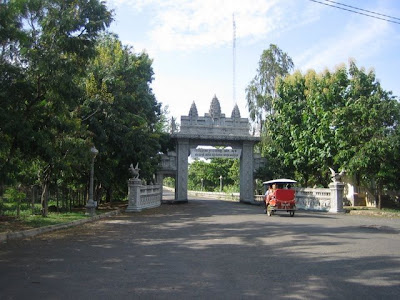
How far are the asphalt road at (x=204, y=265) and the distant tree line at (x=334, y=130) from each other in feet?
34.4

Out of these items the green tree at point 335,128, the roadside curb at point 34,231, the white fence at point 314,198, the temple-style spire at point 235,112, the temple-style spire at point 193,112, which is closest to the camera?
the roadside curb at point 34,231

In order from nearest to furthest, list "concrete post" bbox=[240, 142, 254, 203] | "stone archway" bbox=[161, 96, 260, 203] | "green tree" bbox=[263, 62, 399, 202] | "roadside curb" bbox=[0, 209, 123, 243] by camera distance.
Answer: "roadside curb" bbox=[0, 209, 123, 243], "green tree" bbox=[263, 62, 399, 202], "stone archway" bbox=[161, 96, 260, 203], "concrete post" bbox=[240, 142, 254, 203]

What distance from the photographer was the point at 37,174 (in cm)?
1873

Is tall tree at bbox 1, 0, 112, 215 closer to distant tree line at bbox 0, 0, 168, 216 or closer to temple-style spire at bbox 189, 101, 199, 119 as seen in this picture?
distant tree line at bbox 0, 0, 168, 216

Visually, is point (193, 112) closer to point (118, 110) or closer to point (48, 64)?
point (118, 110)

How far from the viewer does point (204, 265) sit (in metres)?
7.49

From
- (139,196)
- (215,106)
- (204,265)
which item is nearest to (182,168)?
(215,106)

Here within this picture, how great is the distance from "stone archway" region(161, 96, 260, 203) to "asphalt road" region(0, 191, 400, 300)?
62.6 feet

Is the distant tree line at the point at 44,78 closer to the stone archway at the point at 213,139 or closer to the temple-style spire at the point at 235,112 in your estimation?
the stone archway at the point at 213,139

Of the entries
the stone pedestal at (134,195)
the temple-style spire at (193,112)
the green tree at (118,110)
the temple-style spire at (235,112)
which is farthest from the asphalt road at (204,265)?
the temple-style spire at (235,112)

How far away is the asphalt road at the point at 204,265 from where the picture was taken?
18.6 ft

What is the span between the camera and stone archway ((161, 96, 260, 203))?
103ft

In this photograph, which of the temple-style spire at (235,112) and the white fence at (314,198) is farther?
the temple-style spire at (235,112)

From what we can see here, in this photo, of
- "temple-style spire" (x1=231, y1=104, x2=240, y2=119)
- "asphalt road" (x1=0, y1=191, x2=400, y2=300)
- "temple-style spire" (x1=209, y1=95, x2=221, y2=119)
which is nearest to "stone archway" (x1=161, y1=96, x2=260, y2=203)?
"temple-style spire" (x1=231, y1=104, x2=240, y2=119)
